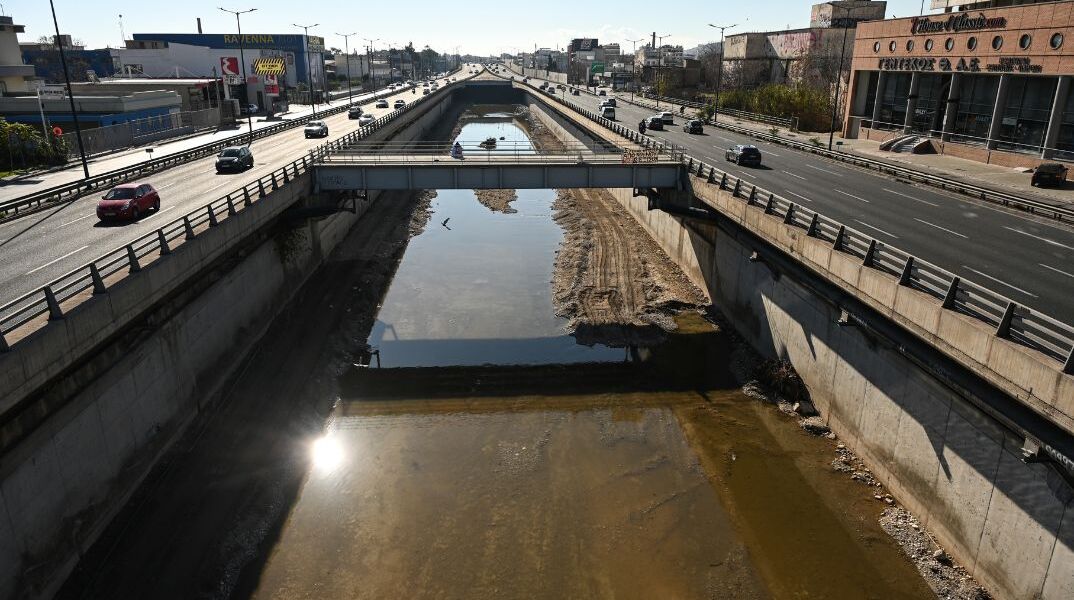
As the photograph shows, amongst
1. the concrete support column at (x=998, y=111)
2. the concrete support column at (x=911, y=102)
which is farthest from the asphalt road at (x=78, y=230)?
the concrete support column at (x=911, y=102)

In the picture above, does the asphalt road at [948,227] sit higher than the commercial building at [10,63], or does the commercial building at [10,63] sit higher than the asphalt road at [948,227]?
the commercial building at [10,63]

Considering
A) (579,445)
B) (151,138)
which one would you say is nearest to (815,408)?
(579,445)

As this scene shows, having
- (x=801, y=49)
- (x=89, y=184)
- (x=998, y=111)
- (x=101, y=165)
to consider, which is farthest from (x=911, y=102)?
(x=101, y=165)

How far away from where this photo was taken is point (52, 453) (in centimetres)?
1739

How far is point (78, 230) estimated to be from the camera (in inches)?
1139

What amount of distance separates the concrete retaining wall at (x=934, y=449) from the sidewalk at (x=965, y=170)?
58.9ft

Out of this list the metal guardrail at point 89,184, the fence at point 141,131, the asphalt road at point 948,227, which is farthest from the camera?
the fence at point 141,131

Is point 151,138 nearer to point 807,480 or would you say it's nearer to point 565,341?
point 565,341

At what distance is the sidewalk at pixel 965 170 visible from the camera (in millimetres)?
39000

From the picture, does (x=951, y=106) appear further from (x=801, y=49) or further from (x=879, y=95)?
(x=801, y=49)

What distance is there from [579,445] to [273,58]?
426 feet

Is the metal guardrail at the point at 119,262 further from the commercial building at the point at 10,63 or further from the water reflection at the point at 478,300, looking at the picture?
the commercial building at the point at 10,63

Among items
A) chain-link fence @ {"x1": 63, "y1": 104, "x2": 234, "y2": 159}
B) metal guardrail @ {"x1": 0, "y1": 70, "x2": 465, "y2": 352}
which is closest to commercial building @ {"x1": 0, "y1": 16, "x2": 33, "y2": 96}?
chain-link fence @ {"x1": 63, "y1": 104, "x2": 234, "y2": 159}

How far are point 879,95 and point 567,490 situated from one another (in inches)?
2378
